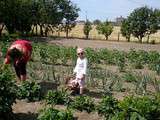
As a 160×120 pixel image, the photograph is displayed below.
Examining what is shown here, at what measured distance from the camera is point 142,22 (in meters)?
56.1

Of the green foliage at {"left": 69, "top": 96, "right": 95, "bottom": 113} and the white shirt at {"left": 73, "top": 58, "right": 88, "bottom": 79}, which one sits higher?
the white shirt at {"left": 73, "top": 58, "right": 88, "bottom": 79}

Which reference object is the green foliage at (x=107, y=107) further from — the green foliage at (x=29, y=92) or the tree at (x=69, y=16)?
the tree at (x=69, y=16)

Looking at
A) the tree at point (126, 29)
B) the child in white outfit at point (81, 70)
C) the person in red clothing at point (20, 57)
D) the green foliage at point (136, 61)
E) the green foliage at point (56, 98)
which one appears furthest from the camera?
the tree at point (126, 29)

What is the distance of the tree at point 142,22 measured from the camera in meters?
55.3

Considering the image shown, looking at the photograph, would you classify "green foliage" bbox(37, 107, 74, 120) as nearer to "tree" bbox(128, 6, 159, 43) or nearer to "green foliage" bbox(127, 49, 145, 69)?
"green foliage" bbox(127, 49, 145, 69)

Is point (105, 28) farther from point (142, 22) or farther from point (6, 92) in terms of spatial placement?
point (6, 92)

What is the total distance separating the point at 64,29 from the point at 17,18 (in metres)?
17.1

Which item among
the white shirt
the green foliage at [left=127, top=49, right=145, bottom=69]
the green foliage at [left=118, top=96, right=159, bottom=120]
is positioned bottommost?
the green foliage at [left=127, top=49, right=145, bottom=69]

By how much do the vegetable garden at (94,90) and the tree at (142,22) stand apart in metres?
33.6

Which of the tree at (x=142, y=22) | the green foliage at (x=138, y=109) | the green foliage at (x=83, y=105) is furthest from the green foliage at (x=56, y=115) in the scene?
the tree at (x=142, y=22)

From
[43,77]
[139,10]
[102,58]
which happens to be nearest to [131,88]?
[43,77]

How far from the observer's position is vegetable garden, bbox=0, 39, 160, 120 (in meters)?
8.11

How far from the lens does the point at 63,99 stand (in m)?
10.2

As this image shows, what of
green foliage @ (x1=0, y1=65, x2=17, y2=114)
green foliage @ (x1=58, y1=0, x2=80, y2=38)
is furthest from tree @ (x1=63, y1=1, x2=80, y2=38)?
green foliage @ (x1=0, y1=65, x2=17, y2=114)
